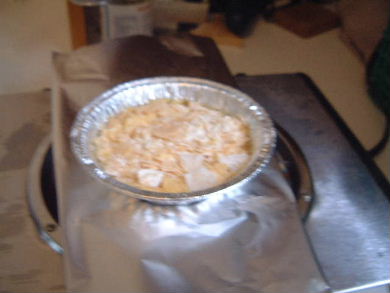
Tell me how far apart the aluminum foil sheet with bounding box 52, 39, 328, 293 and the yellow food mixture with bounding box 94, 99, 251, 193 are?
0.03 m

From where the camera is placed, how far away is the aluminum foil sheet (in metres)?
0.46

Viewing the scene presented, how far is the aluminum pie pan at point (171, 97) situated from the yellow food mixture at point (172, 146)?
Answer: 0.06 ft

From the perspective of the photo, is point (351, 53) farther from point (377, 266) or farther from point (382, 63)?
point (377, 266)

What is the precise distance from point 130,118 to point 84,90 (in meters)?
0.12

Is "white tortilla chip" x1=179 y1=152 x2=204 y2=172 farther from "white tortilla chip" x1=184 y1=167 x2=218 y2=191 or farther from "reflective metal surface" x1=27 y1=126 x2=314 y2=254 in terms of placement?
"reflective metal surface" x1=27 y1=126 x2=314 y2=254

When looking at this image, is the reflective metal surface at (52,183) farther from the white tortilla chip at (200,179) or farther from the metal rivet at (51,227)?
the white tortilla chip at (200,179)

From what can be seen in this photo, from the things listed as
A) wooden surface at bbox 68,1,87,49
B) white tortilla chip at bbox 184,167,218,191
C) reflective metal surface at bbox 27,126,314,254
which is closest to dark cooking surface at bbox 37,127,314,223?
reflective metal surface at bbox 27,126,314,254

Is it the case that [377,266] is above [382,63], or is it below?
below

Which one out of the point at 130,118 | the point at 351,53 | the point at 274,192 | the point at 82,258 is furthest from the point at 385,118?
the point at 82,258

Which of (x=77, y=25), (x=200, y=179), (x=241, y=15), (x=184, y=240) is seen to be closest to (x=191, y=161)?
(x=200, y=179)

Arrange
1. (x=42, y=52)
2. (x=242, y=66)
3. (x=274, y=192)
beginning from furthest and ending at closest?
1. (x=242, y=66)
2. (x=42, y=52)
3. (x=274, y=192)

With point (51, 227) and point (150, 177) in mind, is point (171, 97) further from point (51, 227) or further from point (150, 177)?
point (51, 227)

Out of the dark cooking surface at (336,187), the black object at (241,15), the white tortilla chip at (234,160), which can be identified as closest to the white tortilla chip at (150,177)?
the white tortilla chip at (234,160)

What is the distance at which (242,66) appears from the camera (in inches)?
38.4
